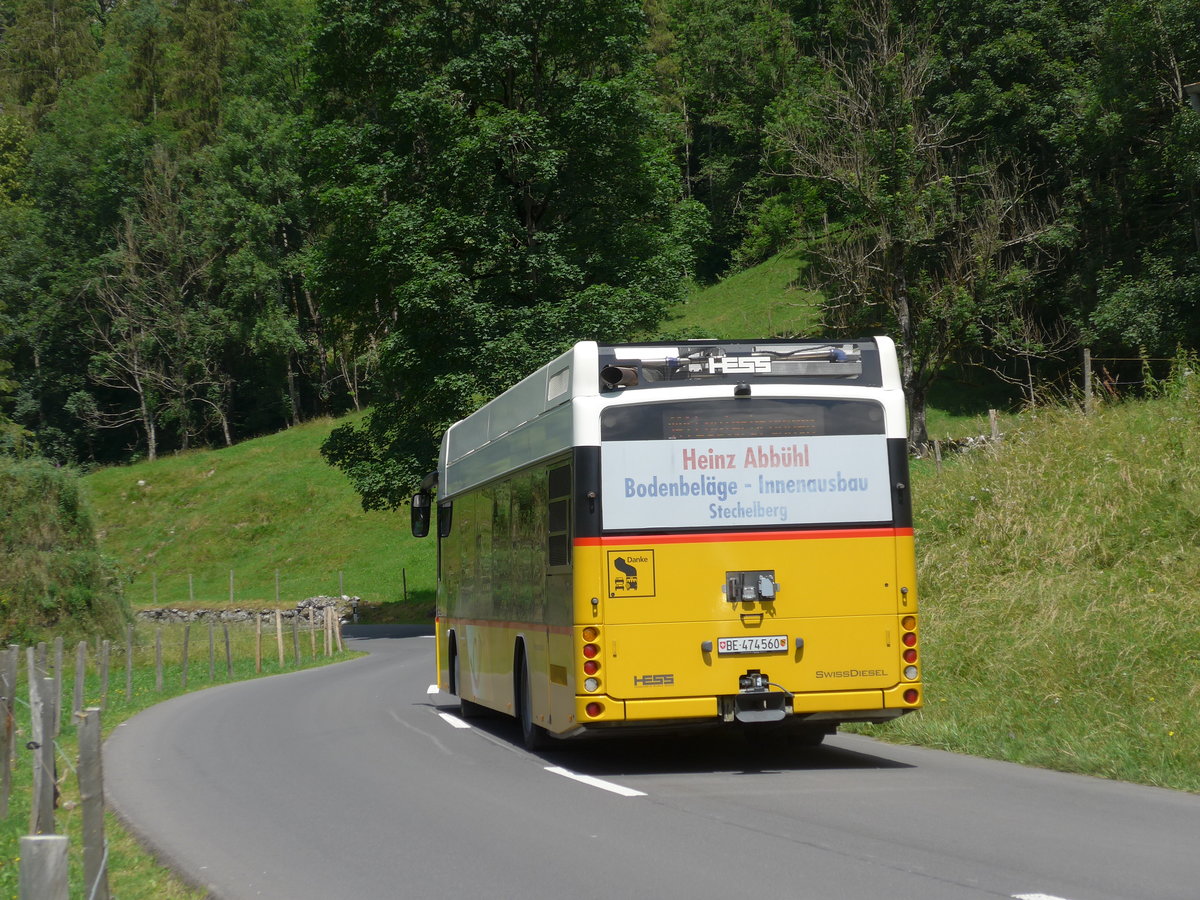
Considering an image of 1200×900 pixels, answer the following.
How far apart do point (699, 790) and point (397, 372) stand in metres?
27.6

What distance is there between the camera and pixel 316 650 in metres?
37.7

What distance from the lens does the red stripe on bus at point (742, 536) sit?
11211mm

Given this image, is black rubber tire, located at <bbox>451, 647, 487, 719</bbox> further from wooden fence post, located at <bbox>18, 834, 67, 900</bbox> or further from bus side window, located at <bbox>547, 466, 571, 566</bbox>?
wooden fence post, located at <bbox>18, 834, 67, 900</bbox>

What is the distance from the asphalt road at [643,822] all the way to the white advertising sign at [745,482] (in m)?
2.12

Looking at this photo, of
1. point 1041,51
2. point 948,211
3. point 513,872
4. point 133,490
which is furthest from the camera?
point 133,490

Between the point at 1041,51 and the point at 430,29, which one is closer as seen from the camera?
the point at 430,29

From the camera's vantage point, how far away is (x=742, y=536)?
11.3 m

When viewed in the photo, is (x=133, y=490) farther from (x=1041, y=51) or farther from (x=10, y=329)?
(x=1041, y=51)

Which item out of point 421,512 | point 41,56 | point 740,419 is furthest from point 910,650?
point 41,56

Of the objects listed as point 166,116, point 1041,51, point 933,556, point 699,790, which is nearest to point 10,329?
point 166,116

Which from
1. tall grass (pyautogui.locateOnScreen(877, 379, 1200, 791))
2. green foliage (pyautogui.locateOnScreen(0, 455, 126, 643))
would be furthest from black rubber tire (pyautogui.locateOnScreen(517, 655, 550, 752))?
green foliage (pyautogui.locateOnScreen(0, 455, 126, 643))

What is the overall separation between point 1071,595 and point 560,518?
23.3 feet

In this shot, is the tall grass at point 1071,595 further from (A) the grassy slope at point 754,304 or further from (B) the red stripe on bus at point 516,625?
(A) the grassy slope at point 754,304

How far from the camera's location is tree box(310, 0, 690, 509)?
Result: 116ft
